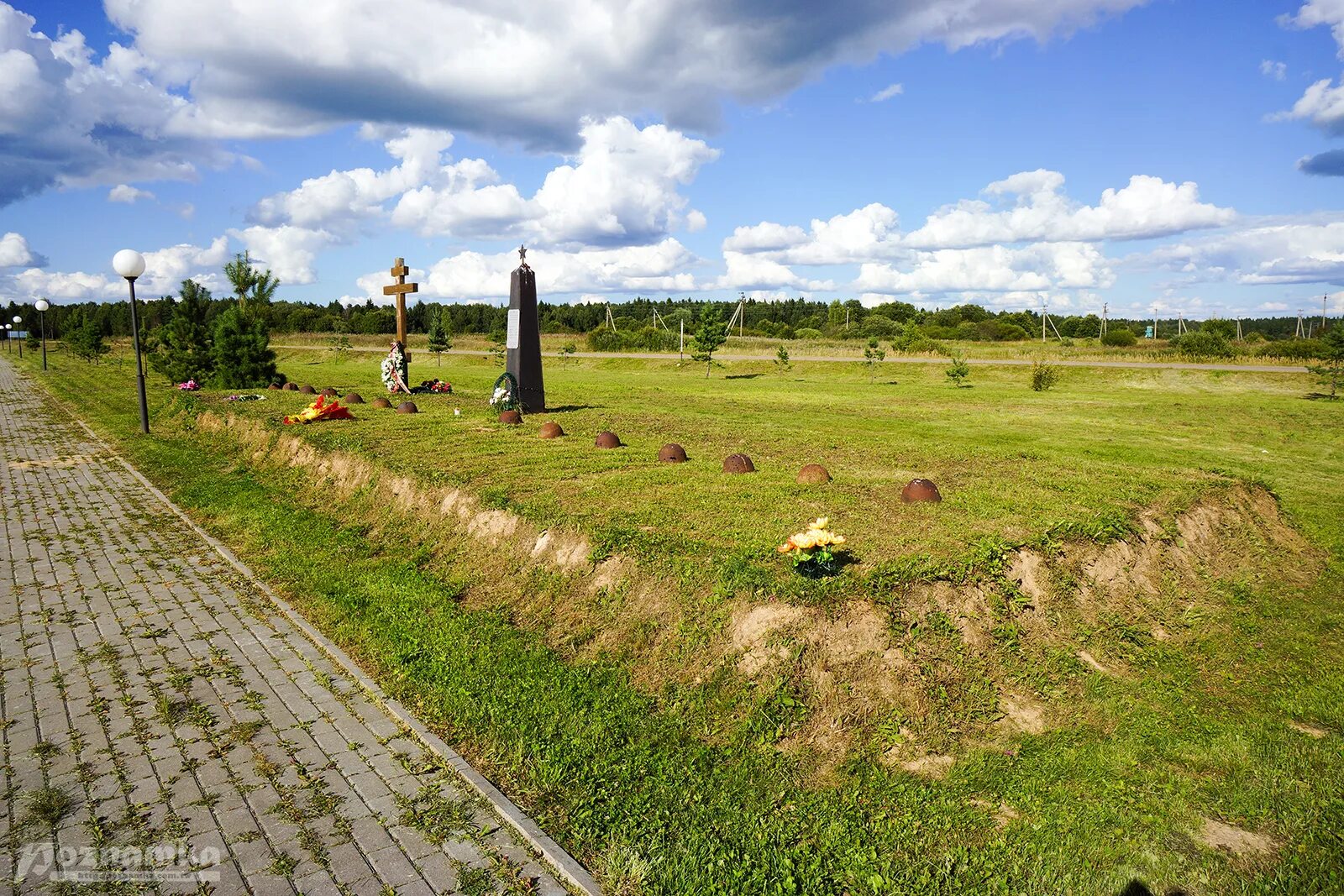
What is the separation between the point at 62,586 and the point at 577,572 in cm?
538

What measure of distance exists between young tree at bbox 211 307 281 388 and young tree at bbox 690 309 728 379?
68.3ft

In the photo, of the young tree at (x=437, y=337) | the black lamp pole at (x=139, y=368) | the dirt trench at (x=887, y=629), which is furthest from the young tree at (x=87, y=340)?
the dirt trench at (x=887, y=629)

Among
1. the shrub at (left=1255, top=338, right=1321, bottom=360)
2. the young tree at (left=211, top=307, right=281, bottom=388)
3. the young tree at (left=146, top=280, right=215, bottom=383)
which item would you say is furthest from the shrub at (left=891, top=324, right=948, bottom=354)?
the young tree at (left=146, top=280, right=215, bottom=383)

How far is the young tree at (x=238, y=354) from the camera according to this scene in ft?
74.7

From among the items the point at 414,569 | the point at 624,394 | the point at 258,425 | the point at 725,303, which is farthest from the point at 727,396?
the point at 725,303

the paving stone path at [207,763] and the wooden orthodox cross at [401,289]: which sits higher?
the wooden orthodox cross at [401,289]

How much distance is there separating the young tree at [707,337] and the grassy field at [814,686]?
85.7 feet

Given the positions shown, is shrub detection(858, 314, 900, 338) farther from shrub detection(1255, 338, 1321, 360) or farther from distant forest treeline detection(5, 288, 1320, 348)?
shrub detection(1255, 338, 1321, 360)

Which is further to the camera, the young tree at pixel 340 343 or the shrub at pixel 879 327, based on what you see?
the shrub at pixel 879 327

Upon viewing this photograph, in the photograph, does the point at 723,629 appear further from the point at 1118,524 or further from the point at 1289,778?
the point at 1118,524

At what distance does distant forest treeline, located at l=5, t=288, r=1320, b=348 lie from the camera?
222 ft

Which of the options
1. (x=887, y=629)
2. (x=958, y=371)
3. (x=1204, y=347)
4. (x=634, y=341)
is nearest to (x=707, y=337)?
(x=958, y=371)

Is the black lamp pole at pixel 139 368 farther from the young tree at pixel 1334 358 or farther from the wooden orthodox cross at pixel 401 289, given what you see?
the young tree at pixel 1334 358

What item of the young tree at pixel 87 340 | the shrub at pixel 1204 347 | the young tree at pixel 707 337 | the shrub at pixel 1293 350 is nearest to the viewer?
the young tree at pixel 707 337
